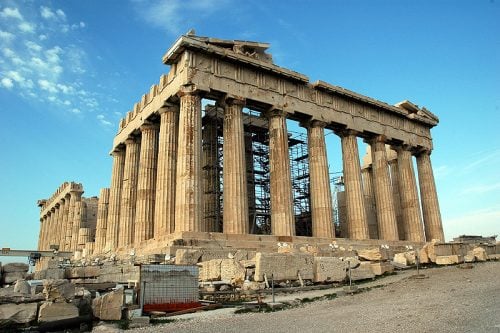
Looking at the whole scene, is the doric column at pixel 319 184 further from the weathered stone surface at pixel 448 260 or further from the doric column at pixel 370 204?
the doric column at pixel 370 204

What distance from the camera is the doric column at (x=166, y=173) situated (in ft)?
76.2

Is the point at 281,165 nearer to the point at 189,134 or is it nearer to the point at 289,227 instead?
the point at 289,227

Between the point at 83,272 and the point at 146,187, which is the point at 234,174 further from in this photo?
the point at 83,272

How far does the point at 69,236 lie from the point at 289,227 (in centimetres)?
2925

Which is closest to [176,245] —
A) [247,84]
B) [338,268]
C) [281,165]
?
[338,268]

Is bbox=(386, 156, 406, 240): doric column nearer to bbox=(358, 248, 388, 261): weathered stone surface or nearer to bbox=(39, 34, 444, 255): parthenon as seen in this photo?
bbox=(39, 34, 444, 255): parthenon

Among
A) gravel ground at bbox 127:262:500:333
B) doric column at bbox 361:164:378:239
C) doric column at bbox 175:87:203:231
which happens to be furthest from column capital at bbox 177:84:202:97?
doric column at bbox 361:164:378:239

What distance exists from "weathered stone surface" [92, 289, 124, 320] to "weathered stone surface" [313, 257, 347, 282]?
7601 mm

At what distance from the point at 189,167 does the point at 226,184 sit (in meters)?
2.52

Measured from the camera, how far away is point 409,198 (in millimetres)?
34312

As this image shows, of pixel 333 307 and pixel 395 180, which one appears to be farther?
pixel 395 180

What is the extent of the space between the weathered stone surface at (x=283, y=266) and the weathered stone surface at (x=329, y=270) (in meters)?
0.21

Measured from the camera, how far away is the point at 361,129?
3148cm

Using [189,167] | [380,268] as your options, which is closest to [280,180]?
[189,167]
